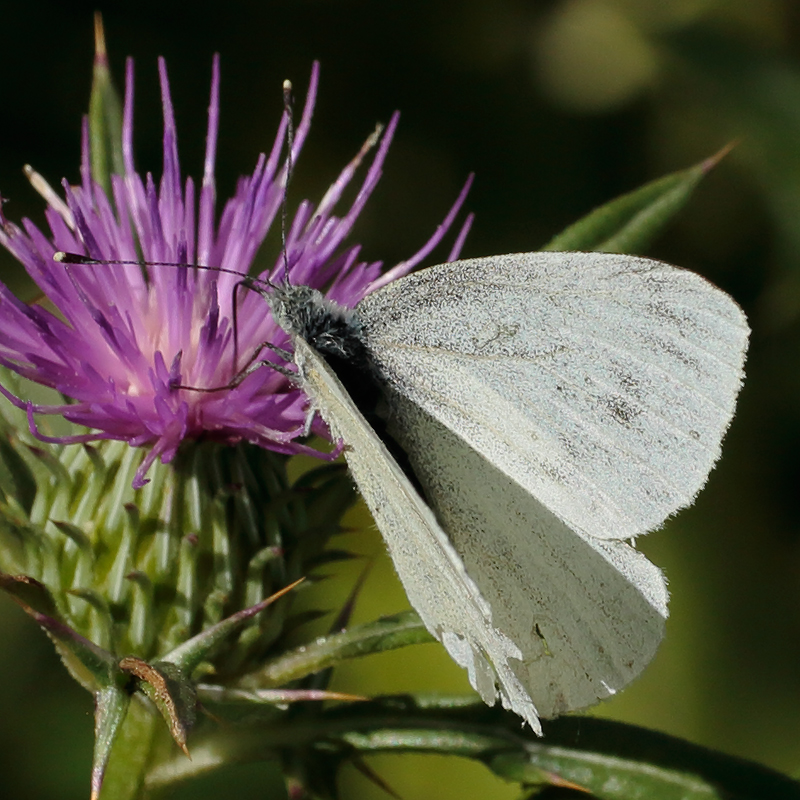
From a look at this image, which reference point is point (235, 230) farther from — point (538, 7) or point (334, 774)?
point (538, 7)

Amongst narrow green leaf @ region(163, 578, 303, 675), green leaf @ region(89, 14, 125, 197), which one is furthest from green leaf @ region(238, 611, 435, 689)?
green leaf @ region(89, 14, 125, 197)

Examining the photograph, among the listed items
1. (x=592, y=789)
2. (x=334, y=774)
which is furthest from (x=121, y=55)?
(x=592, y=789)

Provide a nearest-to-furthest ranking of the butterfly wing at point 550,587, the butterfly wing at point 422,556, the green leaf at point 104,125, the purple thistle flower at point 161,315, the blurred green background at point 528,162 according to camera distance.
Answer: the butterfly wing at point 422,556, the butterfly wing at point 550,587, the purple thistle flower at point 161,315, the green leaf at point 104,125, the blurred green background at point 528,162

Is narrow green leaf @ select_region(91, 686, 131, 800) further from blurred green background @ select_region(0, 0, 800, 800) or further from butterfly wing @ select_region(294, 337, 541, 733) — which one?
blurred green background @ select_region(0, 0, 800, 800)

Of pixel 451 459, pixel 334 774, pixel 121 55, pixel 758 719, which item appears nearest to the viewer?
pixel 451 459

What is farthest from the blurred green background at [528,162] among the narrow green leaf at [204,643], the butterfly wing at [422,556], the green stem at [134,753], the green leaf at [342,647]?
the butterfly wing at [422,556]

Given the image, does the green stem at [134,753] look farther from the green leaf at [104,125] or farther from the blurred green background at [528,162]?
the green leaf at [104,125]

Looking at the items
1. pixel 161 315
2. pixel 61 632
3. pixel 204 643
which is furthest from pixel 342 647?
pixel 161 315
